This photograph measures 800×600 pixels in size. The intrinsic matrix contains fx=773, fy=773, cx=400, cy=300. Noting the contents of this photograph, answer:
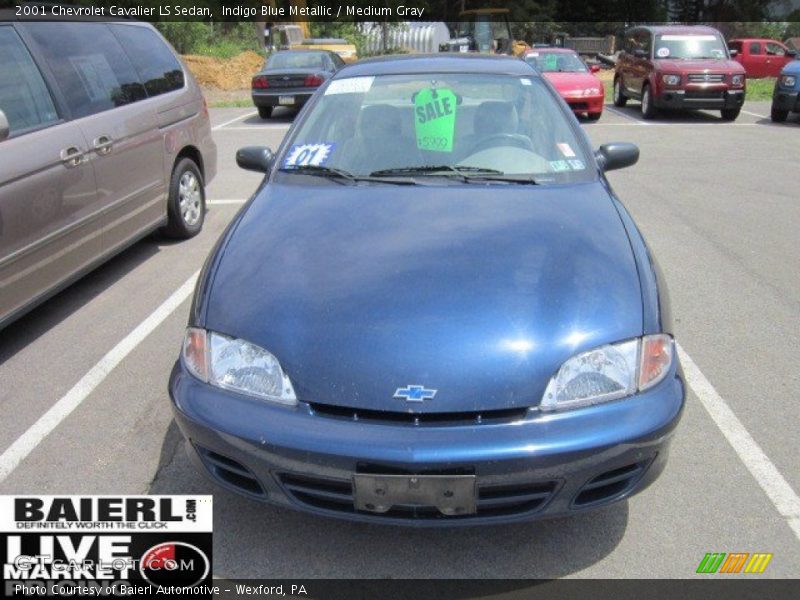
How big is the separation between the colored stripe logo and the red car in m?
12.4

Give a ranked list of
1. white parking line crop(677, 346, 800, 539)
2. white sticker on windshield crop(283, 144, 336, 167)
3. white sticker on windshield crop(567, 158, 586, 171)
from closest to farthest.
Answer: white parking line crop(677, 346, 800, 539), white sticker on windshield crop(567, 158, 586, 171), white sticker on windshield crop(283, 144, 336, 167)

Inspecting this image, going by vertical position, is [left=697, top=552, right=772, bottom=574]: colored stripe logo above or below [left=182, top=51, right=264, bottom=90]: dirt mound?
below

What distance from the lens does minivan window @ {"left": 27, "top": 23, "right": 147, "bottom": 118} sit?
478 centimetres

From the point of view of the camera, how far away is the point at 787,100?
13.5 m

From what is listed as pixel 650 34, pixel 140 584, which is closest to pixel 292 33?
pixel 650 34

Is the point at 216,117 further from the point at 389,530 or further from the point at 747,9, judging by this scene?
the point at 747,9

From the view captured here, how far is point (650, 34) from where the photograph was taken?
1551cm

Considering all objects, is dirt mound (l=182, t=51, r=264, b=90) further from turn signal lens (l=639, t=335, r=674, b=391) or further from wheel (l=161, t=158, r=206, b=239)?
turn signal lens (l=639, t=335, r=674, b=391)

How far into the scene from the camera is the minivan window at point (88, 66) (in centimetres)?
478

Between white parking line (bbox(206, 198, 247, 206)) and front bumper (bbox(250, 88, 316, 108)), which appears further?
front bumper (bbox(250, 88, 316, 108))

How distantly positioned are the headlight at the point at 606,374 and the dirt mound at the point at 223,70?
22241 mm

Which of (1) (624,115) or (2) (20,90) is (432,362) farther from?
(1) (624,115)

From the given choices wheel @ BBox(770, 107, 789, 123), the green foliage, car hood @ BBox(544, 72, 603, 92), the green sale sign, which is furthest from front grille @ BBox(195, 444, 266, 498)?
the green foliage

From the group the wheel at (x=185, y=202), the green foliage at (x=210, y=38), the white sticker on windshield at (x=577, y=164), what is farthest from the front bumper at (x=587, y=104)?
the green foliage at (x=210, y=38)
